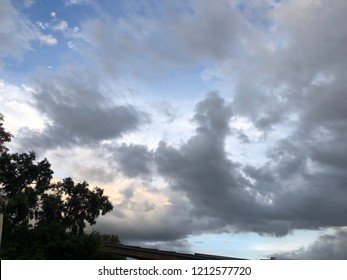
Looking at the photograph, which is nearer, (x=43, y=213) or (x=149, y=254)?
(x=43, y=213)

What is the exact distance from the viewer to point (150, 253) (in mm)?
77312

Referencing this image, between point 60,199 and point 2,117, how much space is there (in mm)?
24034

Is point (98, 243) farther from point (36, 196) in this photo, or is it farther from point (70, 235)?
point (36, 196)

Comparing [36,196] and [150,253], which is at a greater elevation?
[36,196]

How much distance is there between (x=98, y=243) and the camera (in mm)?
60406

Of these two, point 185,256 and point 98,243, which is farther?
point 185,256
